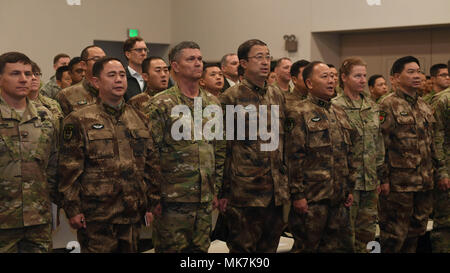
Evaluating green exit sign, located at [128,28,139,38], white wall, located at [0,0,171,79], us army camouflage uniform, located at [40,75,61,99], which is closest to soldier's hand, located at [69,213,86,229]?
us army camouflage uniform, located at [40,75,61,99]

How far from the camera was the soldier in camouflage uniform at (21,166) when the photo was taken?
2996mm

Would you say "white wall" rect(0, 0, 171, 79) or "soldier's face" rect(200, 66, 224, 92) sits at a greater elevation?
"white wall" rect(0, 0, 171, 79)

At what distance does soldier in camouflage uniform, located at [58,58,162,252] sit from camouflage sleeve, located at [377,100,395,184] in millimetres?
1833

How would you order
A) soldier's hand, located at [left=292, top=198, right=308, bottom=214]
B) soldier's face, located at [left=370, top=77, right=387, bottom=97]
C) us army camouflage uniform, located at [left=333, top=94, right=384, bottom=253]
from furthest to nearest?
soldier's face, located at [left=370, top=77, right=387, bottom=97] → us army camouflage uniform, located at [left=333, top=94, right=384, bottom=253] → soldier's hand, located at [left=292, top=198, right=308, bottom=214]

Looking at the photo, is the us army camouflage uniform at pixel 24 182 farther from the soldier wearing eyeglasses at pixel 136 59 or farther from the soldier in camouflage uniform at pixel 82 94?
the soldier wearing eyeglasses at pixel 136 59

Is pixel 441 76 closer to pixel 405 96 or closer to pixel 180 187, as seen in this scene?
pixel 405 96

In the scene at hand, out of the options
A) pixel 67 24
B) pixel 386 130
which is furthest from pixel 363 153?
pixel 67 24

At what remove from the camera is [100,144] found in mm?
3109

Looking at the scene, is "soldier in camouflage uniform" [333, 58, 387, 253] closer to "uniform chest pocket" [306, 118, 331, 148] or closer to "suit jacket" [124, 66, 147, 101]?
"uniform chest pocket" [306, 118, 331, 148]

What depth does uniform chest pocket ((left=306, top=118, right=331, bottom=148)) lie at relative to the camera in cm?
374

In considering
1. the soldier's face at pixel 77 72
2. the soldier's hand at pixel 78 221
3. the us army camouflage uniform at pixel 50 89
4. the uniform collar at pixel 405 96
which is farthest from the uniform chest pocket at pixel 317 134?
the us army camouflage uniform at pixel 50 89

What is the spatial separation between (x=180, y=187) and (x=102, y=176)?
45cm

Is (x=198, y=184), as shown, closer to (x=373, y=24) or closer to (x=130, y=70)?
(x=130, y=70)

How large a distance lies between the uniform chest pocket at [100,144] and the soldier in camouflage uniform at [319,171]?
1.18 m
